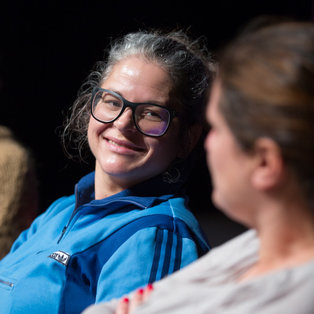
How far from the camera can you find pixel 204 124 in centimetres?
179

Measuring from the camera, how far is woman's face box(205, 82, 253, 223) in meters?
0.81

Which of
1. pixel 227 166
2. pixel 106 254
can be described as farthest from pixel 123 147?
pixel 227 166

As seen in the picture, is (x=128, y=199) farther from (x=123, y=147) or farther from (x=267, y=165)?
(x=267, y=165)

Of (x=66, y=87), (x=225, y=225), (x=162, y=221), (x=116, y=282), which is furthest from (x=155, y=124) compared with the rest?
(x=225, y=225)

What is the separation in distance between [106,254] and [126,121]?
1.35 feet

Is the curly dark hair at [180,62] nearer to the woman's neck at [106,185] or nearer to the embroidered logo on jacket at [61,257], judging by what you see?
the woman's neck at [106,185]

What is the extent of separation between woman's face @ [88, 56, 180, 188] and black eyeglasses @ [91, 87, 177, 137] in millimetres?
14

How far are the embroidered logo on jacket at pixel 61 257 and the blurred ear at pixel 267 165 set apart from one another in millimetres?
817

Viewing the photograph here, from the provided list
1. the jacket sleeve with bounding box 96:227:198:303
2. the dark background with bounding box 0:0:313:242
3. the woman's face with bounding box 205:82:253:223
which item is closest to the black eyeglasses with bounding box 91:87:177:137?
the jacket sleeve with bounding box 96:227:198:303

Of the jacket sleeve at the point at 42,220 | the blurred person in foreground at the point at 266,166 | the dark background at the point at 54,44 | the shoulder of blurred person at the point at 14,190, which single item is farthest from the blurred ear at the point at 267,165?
the dark background at the point at 54,44

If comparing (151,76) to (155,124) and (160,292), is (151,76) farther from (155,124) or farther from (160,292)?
(160,292)

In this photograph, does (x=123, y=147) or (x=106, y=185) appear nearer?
(x=123, y=147)

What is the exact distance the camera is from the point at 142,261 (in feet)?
4.44

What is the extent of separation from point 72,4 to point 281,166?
335 cm
